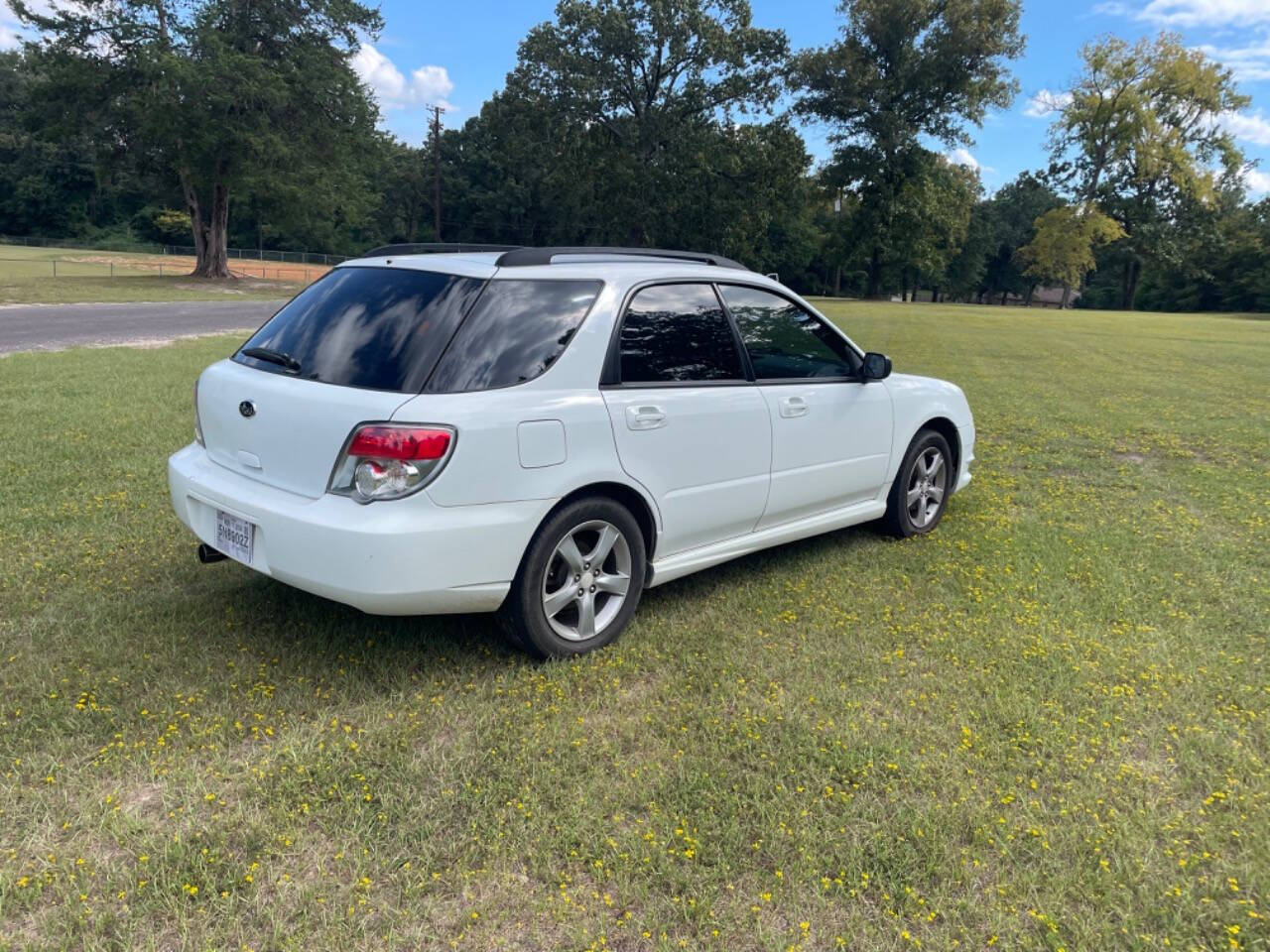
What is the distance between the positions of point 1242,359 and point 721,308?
20039 millimetres

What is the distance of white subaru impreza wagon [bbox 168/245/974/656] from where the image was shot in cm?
310

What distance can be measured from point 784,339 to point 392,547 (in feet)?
8.21

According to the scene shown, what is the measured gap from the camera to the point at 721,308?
168 inches

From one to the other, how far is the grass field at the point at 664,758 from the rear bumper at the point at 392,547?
1.45ft

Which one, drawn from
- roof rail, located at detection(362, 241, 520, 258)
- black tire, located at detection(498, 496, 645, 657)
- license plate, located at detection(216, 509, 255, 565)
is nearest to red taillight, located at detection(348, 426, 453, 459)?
black tire, located at detection(498, 496, 645, 657)

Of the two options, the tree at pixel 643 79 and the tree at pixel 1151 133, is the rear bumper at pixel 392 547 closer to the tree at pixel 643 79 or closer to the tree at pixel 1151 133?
the tree at pixel 643 79

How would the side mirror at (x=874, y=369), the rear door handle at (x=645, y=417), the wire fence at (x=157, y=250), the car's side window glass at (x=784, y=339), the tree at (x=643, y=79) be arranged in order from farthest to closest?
the wire fence at (x=157, y=250)
the tree at (x=643, y=79)
the side mirror at (x=874, y=369)
the car's side window glass at (x=784, y=339)
the rear door handle at (x=645, y=417)

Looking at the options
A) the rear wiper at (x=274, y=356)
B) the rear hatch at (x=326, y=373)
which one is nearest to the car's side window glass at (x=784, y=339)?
the rear hatch at (x=326, y=373)

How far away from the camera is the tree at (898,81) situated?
1927 inches

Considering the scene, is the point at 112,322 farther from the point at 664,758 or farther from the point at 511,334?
the point at 664,758

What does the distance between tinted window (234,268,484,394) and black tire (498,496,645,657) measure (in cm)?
81

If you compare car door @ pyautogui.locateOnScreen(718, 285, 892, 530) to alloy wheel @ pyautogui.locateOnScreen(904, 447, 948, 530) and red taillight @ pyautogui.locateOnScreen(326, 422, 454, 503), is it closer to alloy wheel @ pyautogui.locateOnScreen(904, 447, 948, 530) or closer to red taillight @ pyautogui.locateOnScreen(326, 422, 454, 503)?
alloy wheel @ pyautogui.locateOnScreen(904, 447, 948, 530)

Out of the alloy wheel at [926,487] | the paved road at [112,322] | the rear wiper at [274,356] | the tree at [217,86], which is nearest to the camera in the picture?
the rear wiper at [274,356]

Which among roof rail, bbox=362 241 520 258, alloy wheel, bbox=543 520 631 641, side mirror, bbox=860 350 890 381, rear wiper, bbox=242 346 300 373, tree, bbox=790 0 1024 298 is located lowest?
alloy wheel, bbox=543 520 631 641
